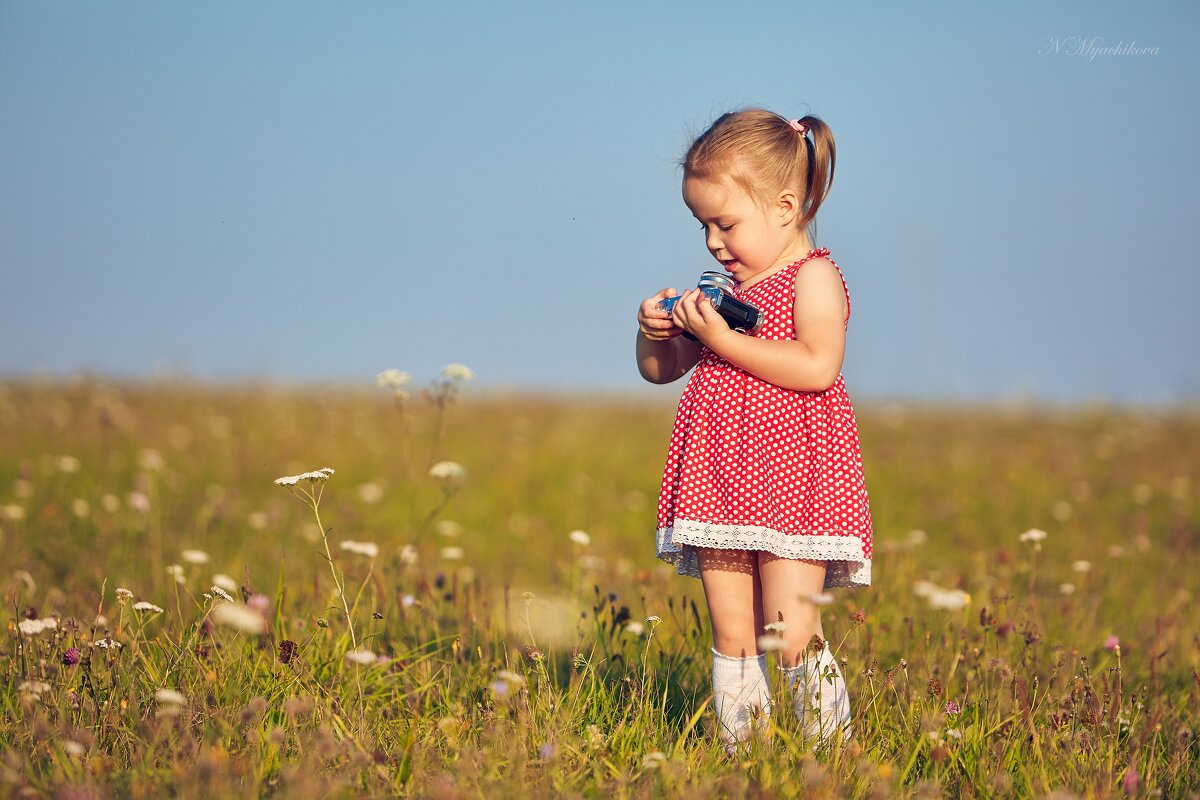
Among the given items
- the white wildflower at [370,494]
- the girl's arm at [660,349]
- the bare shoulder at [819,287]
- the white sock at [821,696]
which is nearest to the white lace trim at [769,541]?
the white sock at [821,696]

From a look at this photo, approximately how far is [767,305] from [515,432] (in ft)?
25.1

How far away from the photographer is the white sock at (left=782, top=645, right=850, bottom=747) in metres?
2.79

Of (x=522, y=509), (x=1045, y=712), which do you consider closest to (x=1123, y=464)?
(x=522, y=509)

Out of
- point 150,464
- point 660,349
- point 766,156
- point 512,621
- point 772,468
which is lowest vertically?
point 512,621

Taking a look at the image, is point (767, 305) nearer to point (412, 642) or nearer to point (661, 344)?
point (661, 344)

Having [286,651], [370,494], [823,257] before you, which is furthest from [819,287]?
[370,494]

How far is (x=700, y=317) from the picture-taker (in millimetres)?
2953

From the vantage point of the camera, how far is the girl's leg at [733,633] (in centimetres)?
303

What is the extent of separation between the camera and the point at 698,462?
3.05 m

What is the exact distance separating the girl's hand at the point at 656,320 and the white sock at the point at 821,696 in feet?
3.18

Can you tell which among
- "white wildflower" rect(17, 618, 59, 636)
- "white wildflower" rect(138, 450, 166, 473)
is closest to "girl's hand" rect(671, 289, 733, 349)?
"white wildflower" rect(17, 618, 59, 636)

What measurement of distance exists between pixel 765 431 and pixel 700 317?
368 millimetres

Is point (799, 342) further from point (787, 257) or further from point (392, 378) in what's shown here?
point (392, 378)

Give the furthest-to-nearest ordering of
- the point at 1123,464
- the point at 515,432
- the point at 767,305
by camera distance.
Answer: the point at 515,432 < the point at 1123,464 < the point at 767,305
